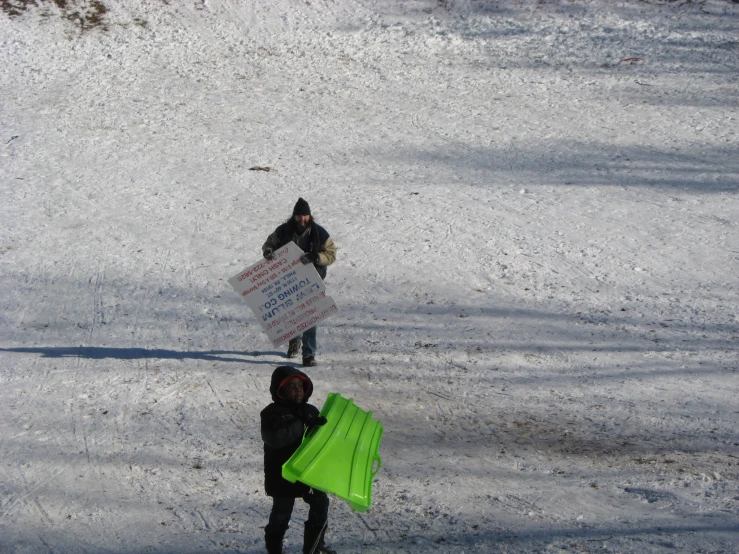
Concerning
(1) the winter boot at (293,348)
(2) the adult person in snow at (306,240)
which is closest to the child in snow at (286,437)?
(2) the adult person in snow at (306,240)

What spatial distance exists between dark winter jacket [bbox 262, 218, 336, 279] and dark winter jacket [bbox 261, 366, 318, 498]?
3051mm

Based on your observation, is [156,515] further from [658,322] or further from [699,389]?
[658,322]

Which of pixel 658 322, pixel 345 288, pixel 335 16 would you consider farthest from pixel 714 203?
pixel 335 16

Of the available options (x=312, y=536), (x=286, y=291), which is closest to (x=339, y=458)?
(x=312, y=536)

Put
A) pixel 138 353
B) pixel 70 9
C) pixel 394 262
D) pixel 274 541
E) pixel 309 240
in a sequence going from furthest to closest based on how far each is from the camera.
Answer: pixel 70 9 → pixel 394 262 → pixel 138 353 → pixel 309 240 → pixel 274 541

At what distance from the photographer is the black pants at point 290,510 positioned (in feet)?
14.7

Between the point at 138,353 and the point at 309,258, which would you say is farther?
the point at 138,353

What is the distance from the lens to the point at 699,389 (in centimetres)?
723

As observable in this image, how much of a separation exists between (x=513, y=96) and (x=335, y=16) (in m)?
5.62

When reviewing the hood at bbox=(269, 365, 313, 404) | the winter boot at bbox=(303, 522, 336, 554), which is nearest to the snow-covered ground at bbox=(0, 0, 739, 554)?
the winter boot at bbox=(303, 522, 336, 554)

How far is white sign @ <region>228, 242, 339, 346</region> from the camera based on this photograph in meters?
7.22

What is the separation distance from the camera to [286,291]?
287 inches

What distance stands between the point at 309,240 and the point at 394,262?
2908 millimetres

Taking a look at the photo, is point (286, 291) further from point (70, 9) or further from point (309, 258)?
point (70, 9)
